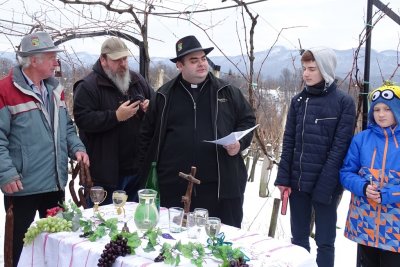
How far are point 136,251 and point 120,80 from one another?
167 cm

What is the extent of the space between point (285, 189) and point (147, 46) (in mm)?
2146

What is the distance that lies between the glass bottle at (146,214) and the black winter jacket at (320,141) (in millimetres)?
1064

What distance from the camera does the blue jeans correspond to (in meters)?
2.76

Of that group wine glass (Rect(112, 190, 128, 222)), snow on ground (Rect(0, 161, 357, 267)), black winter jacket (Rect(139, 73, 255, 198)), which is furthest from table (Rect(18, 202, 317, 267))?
snow on ground (Rect(0, 161, 357, 267))

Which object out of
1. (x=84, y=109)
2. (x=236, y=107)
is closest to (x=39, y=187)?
(x=84, y=109)

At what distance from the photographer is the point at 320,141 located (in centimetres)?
272

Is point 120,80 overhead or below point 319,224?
overhead

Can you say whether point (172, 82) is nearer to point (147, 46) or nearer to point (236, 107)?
point (236, 107)

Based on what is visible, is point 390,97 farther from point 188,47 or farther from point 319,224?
point 188,47

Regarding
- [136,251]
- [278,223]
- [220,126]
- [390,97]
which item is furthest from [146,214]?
[278,223]

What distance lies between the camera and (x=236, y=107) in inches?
116

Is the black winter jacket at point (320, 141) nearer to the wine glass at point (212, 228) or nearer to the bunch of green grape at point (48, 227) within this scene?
the wine glass at point (212, 228)

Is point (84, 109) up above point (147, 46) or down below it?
below

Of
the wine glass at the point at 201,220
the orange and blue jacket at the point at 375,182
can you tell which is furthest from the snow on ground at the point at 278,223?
the wine glass at the point at 201,220
